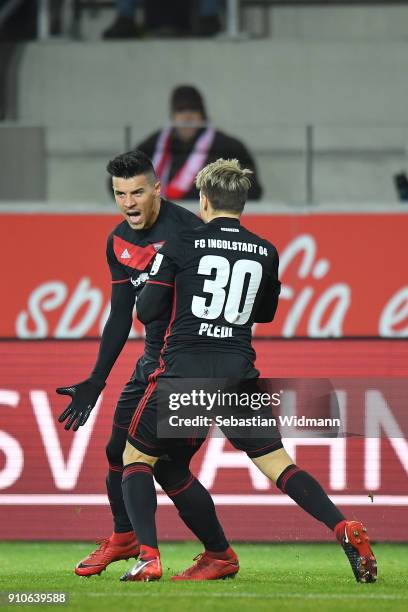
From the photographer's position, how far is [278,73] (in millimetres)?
13648

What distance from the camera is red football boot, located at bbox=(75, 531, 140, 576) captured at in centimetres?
675

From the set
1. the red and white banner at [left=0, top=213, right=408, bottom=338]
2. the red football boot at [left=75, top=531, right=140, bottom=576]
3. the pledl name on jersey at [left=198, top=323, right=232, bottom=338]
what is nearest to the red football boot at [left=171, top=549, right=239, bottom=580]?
the red football boot at [left=75, top=531, right=140, bottom=576]

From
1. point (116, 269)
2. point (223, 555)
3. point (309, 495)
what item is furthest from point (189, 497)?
point (116, 269)

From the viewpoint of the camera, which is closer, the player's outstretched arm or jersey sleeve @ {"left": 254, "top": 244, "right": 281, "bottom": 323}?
jersey sleeve @ {"left": 254, "top": 244, "right": 281, "bottom": 323}

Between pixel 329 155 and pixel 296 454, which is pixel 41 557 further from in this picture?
pixel 329 155

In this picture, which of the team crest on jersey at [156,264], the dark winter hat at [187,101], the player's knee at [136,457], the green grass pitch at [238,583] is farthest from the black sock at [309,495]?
the dark winter hat at [187,101]

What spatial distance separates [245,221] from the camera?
468 inches

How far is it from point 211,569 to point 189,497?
0.34 m

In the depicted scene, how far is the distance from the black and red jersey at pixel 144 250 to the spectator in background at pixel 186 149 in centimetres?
486

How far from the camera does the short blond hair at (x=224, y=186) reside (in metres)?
6.24

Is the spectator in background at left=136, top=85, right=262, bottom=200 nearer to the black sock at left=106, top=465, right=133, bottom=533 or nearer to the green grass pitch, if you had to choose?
the green grass pitch

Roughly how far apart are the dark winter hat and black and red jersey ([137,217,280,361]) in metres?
5.79

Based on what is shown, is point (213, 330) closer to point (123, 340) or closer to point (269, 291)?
point (269, 291)

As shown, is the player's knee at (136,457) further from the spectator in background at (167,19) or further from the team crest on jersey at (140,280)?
the spectator in background at (167,19)
